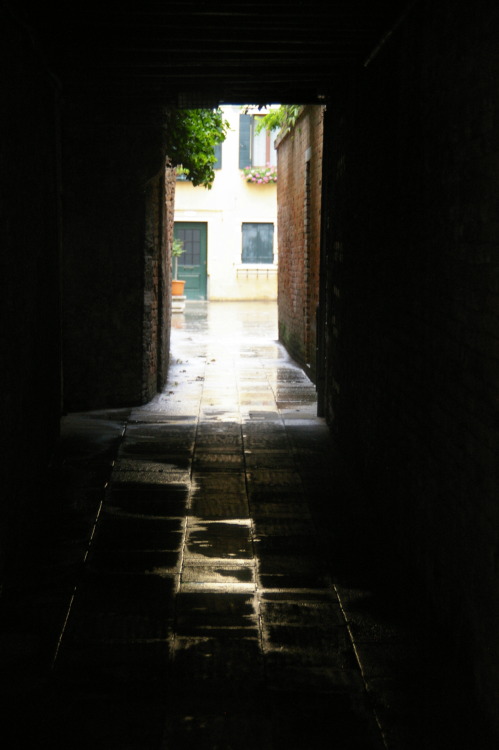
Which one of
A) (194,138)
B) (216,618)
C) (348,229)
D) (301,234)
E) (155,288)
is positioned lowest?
(216,618)

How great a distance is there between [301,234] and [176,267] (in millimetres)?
14495

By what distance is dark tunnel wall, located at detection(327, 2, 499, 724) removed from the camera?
328cm

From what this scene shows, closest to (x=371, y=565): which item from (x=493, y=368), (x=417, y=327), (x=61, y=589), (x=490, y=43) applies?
(x=417, y=327)

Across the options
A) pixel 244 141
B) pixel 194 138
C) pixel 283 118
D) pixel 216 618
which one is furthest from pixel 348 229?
pixel 244 141

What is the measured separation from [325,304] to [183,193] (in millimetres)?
19143

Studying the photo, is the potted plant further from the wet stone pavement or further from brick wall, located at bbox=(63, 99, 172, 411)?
the wet stone pavement

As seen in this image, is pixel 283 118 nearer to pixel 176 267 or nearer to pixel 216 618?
pixel 216 618

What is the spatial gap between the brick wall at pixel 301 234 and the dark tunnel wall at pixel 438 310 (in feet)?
18.1

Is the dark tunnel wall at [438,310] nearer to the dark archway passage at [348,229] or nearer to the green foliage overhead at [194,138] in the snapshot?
the dark archway passage at [348,229]

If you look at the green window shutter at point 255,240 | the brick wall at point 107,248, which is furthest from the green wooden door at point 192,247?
the brick wall at point 107,248

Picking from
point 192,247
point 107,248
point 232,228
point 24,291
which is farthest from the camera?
point 192,247

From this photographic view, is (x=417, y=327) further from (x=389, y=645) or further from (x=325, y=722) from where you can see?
(x=325, y=722)

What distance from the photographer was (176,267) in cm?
2738

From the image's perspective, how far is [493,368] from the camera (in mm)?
3205
